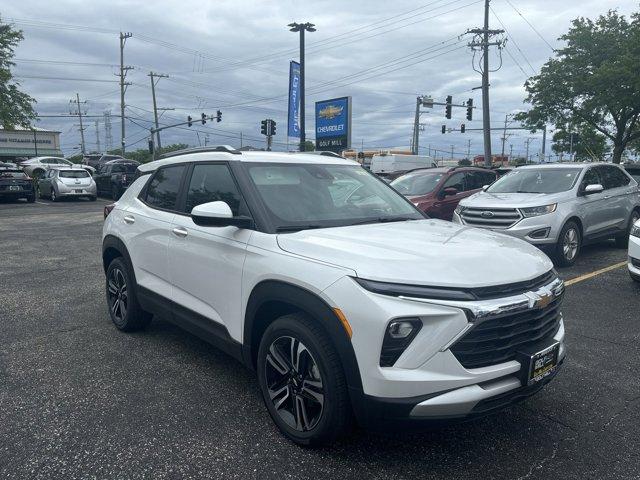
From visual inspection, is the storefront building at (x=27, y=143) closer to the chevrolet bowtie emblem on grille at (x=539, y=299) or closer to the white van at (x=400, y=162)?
the white van at (x=400, y=162)

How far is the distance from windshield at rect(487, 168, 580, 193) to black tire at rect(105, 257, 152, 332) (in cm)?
672

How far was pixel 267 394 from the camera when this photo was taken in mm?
3180

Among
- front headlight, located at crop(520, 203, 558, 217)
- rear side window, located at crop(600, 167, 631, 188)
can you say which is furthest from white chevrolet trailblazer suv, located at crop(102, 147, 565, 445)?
rear side window, located at crop(600, 167, 631, 188)

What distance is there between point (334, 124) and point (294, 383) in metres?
22.5

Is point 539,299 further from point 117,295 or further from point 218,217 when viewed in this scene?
point 117,295

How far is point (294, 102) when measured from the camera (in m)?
26.7

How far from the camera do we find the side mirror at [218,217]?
10.6 feet

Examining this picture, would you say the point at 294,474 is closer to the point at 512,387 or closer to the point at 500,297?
the point at 512,387

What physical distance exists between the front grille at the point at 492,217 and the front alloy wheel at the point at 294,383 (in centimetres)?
602

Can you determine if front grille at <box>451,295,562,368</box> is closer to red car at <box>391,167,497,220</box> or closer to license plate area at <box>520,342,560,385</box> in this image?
license plate area at <box>520,342,560,385</box>

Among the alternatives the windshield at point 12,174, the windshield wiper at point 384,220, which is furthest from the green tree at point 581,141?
the windshield wiper at point 384,220

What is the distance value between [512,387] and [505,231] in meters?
5.80

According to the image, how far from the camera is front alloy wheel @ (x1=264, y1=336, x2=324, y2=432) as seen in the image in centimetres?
284

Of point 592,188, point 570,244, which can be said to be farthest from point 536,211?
point 592,188
